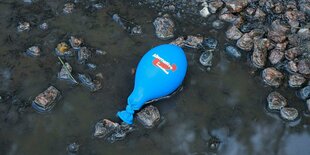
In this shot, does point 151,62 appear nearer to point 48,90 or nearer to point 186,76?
point 186,76

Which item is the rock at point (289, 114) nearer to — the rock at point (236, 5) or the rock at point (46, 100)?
the rock at point (236, 5)

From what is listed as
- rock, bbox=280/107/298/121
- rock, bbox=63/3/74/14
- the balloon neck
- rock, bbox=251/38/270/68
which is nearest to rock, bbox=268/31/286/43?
rock, bbox=251/38/270/68

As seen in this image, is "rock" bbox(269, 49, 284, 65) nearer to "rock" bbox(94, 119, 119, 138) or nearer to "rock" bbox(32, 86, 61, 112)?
"rock" bbox(94, 119, 119, 138)

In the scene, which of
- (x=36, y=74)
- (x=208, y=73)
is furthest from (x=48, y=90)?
(x=208, y=73)

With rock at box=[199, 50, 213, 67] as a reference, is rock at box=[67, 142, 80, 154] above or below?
below

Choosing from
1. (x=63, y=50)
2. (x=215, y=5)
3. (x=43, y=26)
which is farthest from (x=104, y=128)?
(x=215, y=5)

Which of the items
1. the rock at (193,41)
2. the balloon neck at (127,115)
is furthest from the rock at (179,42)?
the balloon neck at (127,115)

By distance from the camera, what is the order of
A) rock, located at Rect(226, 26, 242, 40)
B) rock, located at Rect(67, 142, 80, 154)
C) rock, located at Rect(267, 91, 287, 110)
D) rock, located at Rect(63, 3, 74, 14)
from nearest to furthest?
1. rock, located at Rect(67, 142, 80, 154)
2. rock, located at Rect(267, 91, 287, 110)
3. rock, located at Rect(226, 26, 242, 40)
4. rock, located at Rect(63, 3, 74, 14)
